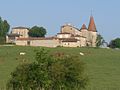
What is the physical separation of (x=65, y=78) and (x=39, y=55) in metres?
2.18

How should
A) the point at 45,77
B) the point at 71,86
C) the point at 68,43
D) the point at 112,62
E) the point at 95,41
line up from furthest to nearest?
the point at 95,41 < the point at 68,43 < the point at 112,62 < the point at 71,86 < the point at 45,77

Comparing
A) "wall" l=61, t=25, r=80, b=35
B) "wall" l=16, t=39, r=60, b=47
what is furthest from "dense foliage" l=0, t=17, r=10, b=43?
"wall" l=61, t=25, r=80, b=35

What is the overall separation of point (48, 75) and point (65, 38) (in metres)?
120

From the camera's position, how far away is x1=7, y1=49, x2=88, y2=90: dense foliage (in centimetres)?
2419

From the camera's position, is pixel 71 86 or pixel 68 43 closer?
pixel 71 86

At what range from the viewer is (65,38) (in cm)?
14450

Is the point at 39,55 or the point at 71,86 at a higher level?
the point at 39,55

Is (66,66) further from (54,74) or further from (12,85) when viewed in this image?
(12,85)

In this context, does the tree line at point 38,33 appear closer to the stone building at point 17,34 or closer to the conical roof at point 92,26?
the stone building at point 17,34

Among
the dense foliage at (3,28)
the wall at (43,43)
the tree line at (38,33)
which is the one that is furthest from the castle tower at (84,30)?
the dense foliage at (3,28)

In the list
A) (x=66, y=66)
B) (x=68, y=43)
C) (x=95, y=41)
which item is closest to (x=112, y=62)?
(x=66, y=66)

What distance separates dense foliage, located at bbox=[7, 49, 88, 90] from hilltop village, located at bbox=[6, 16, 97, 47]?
110204 millimetres

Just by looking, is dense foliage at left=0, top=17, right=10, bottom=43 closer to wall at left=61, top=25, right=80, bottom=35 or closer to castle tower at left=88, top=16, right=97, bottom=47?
wall at left=61, top=25, right=80, bottom=35

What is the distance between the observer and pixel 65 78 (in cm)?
2572
